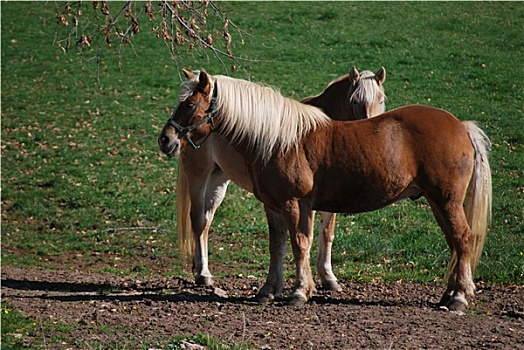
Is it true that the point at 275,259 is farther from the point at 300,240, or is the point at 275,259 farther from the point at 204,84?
the point at 204,84

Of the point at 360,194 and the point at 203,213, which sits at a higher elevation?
the point at 360,194

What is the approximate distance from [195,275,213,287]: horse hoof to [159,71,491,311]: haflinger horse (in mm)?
1653

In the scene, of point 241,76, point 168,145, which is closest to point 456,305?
point 168,145

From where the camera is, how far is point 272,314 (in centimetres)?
687

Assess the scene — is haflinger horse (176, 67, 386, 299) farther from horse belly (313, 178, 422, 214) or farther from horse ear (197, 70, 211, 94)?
horse belly (313, 178, 422, 214)

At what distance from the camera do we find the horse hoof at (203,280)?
8570mm

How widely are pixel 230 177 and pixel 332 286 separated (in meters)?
1.67

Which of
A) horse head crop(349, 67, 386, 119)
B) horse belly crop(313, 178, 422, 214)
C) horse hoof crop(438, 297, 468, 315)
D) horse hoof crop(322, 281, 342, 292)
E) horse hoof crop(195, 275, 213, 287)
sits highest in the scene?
horse head crop(349, 67, 386, 119)

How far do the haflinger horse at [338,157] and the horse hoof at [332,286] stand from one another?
810 millimetres

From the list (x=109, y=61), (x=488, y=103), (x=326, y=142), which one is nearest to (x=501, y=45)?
(x=488, y=103)

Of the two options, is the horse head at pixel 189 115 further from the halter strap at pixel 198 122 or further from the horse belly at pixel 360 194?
the horse belly at pixel 360 194

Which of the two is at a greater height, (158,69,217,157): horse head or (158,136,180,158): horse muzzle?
(158,69,217,157): horse head

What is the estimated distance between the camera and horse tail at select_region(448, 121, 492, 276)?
7242 millimetres

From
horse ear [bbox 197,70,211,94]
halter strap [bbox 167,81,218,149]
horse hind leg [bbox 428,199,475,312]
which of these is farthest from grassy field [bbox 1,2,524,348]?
horse hind leg [bbox 428,199,475,312]
